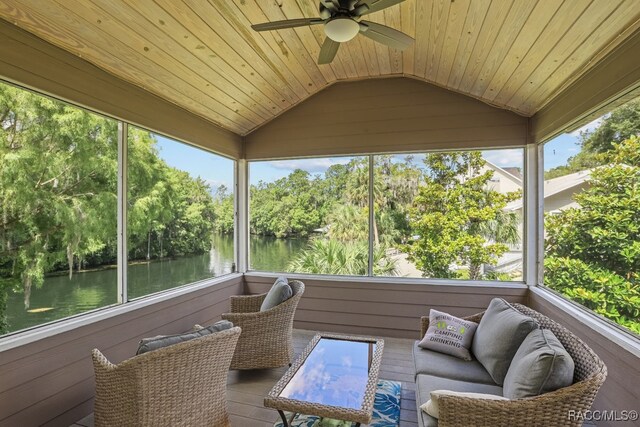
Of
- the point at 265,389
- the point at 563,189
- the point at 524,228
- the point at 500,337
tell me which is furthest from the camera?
the point at 524,228

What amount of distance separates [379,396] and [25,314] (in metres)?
Result: 2.75

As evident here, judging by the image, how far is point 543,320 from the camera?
2.21 meters

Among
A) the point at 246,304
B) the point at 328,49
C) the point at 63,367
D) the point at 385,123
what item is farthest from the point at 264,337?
the point at 385,123

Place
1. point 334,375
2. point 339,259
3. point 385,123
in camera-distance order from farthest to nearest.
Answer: point 339,259 → point 385,123 → point 334,375

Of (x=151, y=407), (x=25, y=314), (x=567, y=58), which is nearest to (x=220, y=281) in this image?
(x=25, y=314)

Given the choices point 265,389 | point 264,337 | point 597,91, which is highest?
point 597,91

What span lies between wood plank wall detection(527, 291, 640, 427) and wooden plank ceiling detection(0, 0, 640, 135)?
2120 millimetres

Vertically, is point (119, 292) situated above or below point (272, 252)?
below

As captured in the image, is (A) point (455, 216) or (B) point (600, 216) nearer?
(B) point (600, 216)

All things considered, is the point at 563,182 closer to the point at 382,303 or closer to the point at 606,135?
the point at 606,135

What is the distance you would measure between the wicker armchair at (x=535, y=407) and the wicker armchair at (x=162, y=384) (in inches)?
53.3

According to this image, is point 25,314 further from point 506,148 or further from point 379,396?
point 506,148

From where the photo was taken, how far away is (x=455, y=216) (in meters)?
4.20

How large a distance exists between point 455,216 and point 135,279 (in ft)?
12.2
